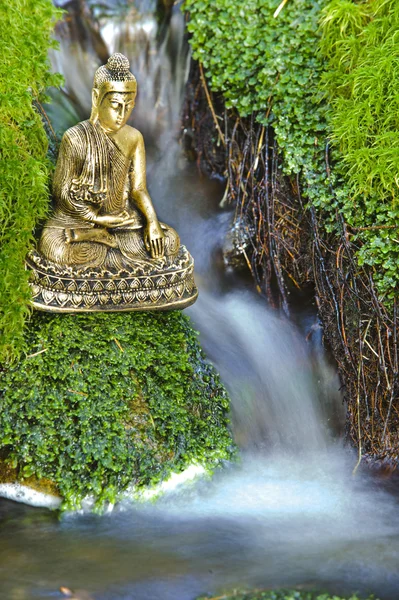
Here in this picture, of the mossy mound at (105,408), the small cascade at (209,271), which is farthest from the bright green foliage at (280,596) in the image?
the small cascade at (209,271)

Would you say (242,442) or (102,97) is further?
(242,442)

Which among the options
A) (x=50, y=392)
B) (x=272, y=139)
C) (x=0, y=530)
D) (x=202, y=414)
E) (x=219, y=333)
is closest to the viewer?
(x=0, y=530)

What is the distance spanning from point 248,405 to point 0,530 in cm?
159

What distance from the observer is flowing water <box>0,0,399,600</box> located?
3268 mm

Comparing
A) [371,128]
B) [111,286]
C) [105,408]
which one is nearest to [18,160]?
[111,286]

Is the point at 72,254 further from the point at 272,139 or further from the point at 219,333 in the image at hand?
the point at 272,139

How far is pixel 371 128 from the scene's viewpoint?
4191 millimetres

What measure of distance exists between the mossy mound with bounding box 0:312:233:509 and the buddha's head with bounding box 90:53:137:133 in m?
1.07

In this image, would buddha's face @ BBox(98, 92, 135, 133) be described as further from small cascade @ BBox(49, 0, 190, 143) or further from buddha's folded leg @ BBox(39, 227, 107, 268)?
small cascade @ BBox(49, 0, 190, 143)

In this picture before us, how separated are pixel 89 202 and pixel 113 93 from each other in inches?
23.8

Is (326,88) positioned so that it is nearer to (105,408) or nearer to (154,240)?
(154,240)

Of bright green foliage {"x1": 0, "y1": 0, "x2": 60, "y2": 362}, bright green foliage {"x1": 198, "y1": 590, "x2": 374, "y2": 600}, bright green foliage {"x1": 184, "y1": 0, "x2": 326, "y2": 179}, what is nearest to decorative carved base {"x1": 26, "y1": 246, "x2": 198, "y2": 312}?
bright green foliage {"x1": 0, "y1": 0, "x2": 60, "y2": 362}

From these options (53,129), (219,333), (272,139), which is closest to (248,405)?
(219,333)

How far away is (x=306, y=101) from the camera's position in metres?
4.61
